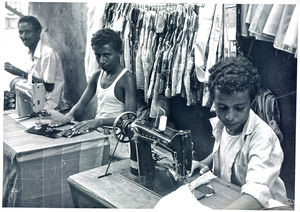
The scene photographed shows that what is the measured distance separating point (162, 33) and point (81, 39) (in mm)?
450

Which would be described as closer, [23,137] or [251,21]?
[251,21]

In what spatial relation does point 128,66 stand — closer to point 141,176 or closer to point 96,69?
point 96,69

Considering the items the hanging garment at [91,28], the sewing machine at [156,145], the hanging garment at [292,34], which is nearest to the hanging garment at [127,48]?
the hanging garment at [91,28]

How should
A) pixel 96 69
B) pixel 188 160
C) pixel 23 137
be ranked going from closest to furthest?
pixel 188 160, pixel 23 137, pixel 96 69

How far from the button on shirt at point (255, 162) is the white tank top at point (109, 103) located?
0.57 metres

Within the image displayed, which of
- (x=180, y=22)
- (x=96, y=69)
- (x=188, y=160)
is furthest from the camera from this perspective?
(x=96, y=69)

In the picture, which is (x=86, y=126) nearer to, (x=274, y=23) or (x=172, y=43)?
(x=172, y=43)

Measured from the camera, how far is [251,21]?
1.39 meters

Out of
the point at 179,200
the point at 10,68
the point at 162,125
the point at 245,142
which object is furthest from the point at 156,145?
the point at 10,68

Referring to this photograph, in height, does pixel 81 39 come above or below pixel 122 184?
above

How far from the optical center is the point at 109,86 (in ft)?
5.60

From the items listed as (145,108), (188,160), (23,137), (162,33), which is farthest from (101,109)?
(188,160)

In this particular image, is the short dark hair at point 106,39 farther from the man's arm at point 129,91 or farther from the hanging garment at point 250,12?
the hanging garment at point 250,12

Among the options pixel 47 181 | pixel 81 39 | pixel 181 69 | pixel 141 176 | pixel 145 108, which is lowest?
pixel 47 181
